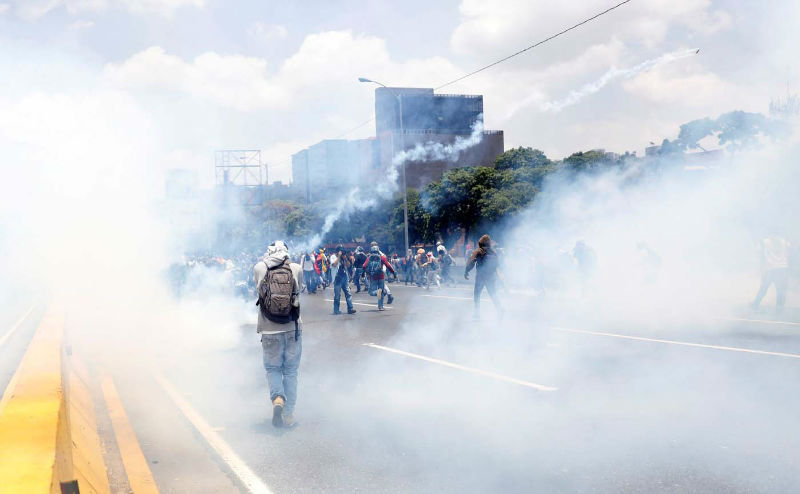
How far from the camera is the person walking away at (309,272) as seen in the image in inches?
980

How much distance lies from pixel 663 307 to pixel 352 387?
1005 centimetres

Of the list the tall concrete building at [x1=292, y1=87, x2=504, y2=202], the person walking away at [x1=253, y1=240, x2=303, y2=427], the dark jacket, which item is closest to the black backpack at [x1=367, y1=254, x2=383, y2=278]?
the dark jacket

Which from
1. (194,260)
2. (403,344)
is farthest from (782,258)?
(194,260)

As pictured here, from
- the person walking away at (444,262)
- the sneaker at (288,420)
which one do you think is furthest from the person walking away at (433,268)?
the sneaker at (288,420)

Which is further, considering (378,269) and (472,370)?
(378,269)

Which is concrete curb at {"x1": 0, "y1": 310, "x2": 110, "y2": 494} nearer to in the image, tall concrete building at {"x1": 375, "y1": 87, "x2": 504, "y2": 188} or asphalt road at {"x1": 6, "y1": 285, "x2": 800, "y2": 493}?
asphalt road at {"x1": 6, "y1": 285, "x2": 800, "y2": 493}

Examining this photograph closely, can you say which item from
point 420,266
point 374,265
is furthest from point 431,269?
point 374,265

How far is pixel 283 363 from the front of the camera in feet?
20.8

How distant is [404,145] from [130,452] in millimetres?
51437

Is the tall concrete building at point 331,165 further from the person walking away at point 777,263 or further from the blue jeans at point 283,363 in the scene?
the blue jeans at point 283,363

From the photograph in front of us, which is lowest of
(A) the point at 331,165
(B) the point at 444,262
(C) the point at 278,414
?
(C) the point at 278,414

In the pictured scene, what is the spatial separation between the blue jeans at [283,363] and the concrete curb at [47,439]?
5.02ft

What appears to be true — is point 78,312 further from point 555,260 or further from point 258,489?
point 258,489

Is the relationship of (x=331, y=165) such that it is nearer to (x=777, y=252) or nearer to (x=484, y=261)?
(x=484, y=261)
